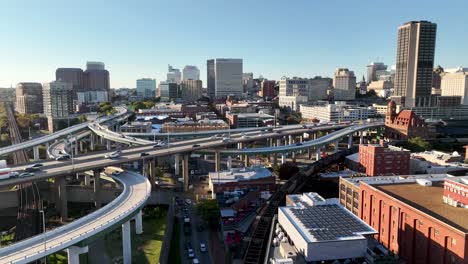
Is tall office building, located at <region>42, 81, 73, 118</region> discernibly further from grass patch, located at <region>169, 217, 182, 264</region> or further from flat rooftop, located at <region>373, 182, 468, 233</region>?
flat rooftop, located at <region>373, 182, 468, 233</region>

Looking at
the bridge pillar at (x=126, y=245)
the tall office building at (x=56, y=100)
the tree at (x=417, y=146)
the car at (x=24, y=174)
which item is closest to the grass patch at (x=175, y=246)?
the bridge pillar at (x=126, y=245)

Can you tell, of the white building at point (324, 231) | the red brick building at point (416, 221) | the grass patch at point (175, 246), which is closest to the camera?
the white building at point (324, 231)

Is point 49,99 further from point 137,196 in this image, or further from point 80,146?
point 137,196

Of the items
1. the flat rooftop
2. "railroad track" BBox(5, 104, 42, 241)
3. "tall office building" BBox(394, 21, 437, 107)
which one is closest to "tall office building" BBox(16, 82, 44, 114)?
"railroad track" BBox(5, 104, 42, 241)

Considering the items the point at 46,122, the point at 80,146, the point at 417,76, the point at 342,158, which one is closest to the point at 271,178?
the point at 342,158

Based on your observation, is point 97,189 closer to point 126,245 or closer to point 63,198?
point 63,198

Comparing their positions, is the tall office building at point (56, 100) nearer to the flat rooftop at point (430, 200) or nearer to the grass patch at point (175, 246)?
the grass patch at point (175, 246)

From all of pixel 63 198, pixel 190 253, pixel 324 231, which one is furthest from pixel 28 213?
pixel 324 231

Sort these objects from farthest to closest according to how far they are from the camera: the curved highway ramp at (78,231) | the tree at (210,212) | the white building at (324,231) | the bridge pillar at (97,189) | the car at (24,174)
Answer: the bridge pillar at (97,189)
the tree at (210,212)
the car at (24,174)
the white building at (324,231)
the curved highway ramp at (78,231)
